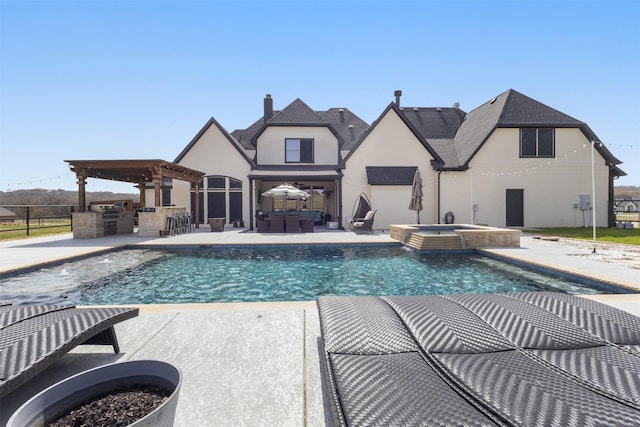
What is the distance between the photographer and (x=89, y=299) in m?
5.46

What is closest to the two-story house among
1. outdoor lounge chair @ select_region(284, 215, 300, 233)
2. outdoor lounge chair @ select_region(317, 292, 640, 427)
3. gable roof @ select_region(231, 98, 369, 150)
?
gable roof @ select_region(231, 98, 369, 150)

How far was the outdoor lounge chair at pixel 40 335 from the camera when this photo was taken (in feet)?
6.22

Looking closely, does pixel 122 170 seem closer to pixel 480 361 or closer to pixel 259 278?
pixel 259 278

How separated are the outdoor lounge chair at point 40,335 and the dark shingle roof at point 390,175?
15767 mm

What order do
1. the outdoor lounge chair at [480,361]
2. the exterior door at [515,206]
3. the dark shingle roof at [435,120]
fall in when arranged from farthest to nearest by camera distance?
the dark shingle roof at [435,120], the exterior door at [515,206], the outdoor lounge chair at [480,361]

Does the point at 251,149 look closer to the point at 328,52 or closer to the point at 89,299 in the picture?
Answer: the point at 328,52

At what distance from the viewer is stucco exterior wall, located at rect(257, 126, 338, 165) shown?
64.5 feet

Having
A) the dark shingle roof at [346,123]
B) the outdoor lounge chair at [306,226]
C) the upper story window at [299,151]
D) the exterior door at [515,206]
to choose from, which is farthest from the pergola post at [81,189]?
the exterior door at [515,206]

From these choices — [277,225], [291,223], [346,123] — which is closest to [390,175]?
[291,223]

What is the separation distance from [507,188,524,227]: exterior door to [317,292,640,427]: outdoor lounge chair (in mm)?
17656

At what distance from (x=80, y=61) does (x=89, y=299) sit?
11506 mm

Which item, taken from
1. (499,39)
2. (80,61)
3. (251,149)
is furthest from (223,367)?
(251,149)

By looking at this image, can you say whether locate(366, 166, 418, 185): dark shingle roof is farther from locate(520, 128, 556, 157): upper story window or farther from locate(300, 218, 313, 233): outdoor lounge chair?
locate(520, 128, 556, 157): upper story window

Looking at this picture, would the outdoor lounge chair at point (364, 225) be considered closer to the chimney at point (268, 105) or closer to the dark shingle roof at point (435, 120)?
the dark shingle roof at point (435, 120)
